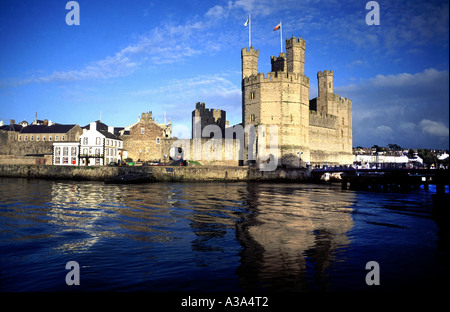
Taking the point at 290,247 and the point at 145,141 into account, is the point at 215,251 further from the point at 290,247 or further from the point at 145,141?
the point at 145,141

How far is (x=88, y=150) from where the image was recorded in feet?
164

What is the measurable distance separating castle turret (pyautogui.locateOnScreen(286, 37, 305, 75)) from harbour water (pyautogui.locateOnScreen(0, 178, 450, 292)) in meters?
38.5

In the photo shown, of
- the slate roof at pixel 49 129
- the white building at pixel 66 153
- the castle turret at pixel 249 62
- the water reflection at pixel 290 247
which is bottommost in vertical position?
the water reflection at pixel 290 247

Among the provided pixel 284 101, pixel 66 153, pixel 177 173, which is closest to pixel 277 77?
pixel 284 101

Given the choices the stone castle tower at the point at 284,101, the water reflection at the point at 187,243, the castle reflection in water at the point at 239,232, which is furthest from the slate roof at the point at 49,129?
the water reflection at the point at 187,243

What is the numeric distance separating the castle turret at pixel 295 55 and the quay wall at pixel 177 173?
17365 millimetres

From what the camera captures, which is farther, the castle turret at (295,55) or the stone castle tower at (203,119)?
the stone castle tower at (203,119)

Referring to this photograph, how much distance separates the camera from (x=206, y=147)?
48.7 meters

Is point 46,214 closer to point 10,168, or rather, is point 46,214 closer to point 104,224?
point 104,224

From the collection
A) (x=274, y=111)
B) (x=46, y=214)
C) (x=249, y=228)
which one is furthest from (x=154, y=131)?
(x=249, y=228)

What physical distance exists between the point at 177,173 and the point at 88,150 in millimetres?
18155

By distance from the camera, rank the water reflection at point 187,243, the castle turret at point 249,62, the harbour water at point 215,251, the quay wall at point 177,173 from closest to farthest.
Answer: the harbour water at point 215,251, the water reflection at point 187,243, the quay wall at point 177,173, the castle turret at point 249,62

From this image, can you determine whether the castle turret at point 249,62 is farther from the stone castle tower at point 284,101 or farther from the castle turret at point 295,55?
the castle turret at point 295,55

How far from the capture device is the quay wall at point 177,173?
42.2 m
